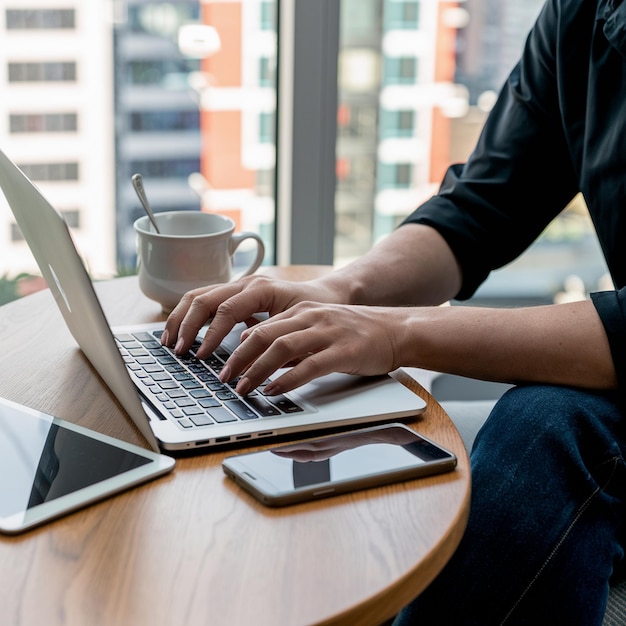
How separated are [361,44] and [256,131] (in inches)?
10.5

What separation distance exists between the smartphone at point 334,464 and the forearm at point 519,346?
0.48 feet

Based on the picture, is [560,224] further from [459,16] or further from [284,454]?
[284,454]

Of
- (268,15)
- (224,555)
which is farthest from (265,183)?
(224,555)

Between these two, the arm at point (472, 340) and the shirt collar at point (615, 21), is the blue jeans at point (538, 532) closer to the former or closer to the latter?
the arm at point (472, 340)

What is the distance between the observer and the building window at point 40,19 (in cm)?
151

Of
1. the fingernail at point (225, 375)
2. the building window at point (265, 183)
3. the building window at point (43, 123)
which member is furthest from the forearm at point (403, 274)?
the building window at point (43, 123)

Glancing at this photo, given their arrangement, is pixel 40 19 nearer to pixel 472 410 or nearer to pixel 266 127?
pixel 266 127

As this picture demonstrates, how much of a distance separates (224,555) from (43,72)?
129 cm

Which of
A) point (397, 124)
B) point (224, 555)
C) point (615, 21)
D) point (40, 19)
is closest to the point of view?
→ point (224, 555)

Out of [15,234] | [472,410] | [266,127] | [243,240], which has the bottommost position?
[472,410]

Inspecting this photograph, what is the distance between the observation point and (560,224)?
1859mm

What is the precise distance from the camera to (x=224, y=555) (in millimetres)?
502

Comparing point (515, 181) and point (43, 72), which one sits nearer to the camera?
point (515, 181)

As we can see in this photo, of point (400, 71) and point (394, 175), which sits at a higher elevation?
point (400, 71)
